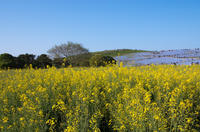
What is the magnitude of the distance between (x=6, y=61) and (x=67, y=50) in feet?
29.4

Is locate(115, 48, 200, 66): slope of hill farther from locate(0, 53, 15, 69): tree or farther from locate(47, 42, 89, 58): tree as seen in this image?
locate(0, 53, 15, 69): tree

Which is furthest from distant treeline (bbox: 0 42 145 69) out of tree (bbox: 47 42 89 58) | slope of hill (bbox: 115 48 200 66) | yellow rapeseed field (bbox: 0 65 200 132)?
yellow rapeseed field (bbox: 0 65 200 132)

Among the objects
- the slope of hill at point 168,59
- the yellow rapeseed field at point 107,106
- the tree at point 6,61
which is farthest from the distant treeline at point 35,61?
the yellow rapeseed field at point 107,106

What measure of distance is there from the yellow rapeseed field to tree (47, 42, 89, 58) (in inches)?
843

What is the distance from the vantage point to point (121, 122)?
3.13 metres

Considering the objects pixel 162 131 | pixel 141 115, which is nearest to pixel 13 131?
pixel 141 115

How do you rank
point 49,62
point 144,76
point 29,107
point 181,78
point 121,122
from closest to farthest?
point 121,122, point 29,107, point 181,78, point 144,76, point 49,62

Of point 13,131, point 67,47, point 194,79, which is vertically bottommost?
point 13,131

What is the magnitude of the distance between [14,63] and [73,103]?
65.9 ft

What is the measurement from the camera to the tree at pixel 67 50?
89.7ft

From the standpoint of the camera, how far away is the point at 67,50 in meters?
27.6

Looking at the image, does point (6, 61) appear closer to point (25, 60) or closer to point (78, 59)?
point (25, 60)

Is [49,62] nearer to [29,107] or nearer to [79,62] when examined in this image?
[79,62]

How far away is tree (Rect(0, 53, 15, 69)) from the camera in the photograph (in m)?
20.8
